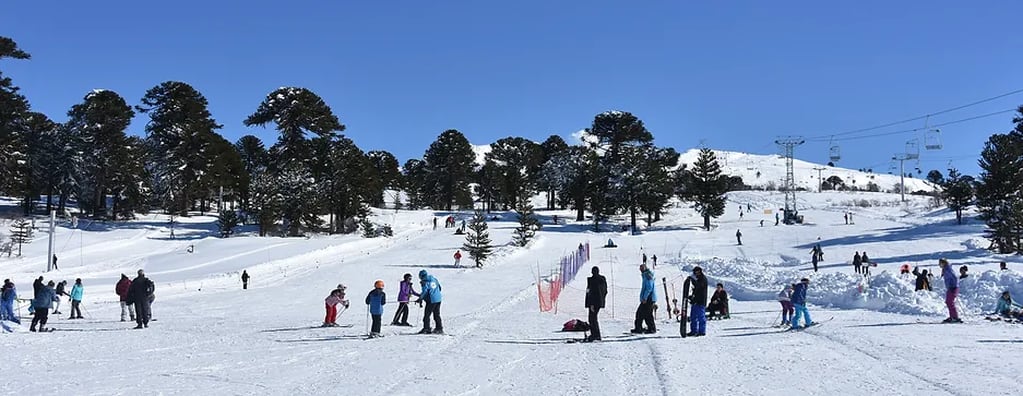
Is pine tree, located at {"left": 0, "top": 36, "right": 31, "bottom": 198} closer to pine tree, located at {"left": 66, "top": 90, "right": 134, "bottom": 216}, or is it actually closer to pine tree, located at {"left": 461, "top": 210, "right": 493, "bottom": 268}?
pine tree, located at {"left": 66, "top": 90, "right": 134, "bottom": 216}

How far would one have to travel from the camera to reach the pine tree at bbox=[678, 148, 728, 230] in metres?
69.5

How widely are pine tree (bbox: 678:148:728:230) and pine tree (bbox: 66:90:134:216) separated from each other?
5187 centimetres

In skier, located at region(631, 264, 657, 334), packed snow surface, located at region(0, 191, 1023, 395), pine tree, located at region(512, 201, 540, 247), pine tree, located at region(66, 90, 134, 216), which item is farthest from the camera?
pine tree, located at region(66, 90, 134, 216)

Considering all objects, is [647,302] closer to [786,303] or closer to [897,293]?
[786,303]

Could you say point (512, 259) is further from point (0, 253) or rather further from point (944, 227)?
point (944, 227)

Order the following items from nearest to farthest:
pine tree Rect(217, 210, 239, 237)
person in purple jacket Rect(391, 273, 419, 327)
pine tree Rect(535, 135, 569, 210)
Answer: person in purple jacket Rect(391, 273, 419, 327), pine tree Rect(217, 210, 239, 237), pine tree Rect(535, 135, 569, 210)

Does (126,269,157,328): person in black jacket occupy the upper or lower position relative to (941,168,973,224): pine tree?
lower

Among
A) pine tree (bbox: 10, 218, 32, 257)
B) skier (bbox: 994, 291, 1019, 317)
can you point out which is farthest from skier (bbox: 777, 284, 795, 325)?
pine tree (bbox: 10, 218, 32, 257)

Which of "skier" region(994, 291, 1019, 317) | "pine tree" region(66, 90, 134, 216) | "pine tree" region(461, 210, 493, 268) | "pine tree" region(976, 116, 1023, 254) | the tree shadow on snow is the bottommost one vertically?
the tree shadow on snow

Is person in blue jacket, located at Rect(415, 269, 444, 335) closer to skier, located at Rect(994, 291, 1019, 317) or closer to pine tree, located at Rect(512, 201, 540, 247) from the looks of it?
skier, located at Rect(994, 291, 1019, 317)

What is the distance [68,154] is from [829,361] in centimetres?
6921

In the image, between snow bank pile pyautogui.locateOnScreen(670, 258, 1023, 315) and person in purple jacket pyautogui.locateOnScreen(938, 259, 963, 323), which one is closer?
person in purple jacket pyautogui.locateOnScreen(938, 259, 963, 323)

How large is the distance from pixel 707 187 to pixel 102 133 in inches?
2137

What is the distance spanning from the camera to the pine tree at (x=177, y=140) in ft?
197
